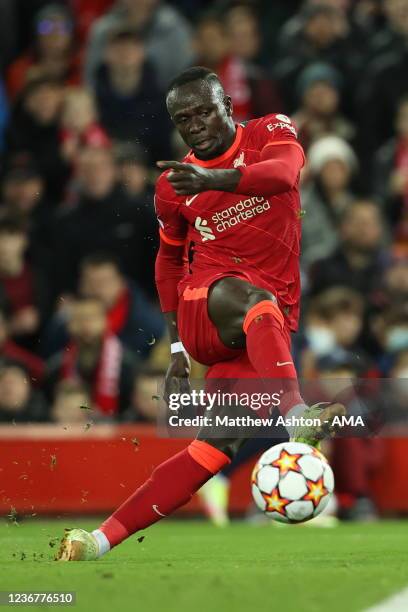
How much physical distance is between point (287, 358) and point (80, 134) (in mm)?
7034

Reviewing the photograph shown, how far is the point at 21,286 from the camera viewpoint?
11867 millimetres

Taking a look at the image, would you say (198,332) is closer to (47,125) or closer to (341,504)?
(341,504)

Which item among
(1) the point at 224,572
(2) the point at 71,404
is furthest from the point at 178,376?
(2) the point at 71,404

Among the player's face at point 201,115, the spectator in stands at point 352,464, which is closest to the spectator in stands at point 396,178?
the spectator in stands at point 352,464

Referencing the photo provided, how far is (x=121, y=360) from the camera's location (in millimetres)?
11023

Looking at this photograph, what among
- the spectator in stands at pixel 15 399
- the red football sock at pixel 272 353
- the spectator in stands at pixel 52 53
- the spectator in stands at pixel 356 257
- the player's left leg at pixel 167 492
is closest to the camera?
the red football sock at pixel 272 353

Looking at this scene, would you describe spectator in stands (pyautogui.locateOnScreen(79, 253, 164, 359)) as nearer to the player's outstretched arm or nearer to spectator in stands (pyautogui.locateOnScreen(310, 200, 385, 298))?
spectator in stands (pyautogui.locateOnScreen(310, 200, 385, 298))

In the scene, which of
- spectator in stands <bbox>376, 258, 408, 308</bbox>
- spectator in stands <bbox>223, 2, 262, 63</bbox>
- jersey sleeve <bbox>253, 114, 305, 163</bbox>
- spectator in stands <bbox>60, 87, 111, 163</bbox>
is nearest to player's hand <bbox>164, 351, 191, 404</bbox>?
jersey sleeve <bbox>253, 114, 305, 163</bbox>

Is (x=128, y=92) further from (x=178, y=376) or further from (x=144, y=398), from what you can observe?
(x=178, y=376)

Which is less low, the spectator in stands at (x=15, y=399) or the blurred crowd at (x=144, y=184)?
the blurred crowd at (x=144, y=184)

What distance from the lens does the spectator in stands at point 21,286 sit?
463 inches

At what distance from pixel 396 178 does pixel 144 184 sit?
223cm

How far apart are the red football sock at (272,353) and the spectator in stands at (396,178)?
620 cm

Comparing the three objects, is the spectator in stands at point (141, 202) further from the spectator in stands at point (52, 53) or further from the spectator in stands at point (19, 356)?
the spectator in stands at point (52, 53)
